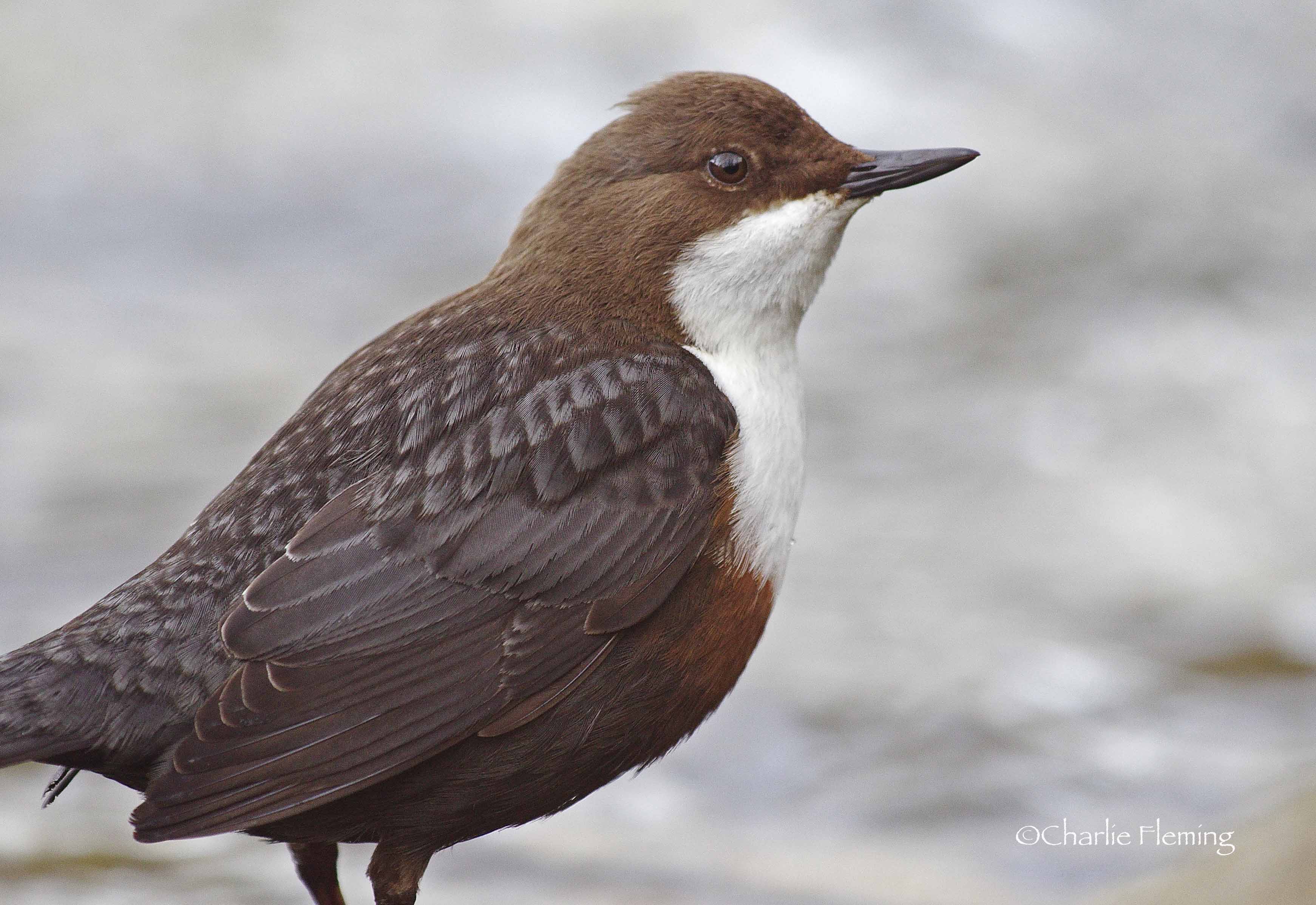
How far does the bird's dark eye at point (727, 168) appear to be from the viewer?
367cm

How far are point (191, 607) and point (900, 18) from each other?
8.08 m

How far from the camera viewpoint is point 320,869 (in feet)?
11.9

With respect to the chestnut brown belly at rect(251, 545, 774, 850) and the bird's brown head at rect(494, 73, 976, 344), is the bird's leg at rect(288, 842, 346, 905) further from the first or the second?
the bird's brown head at rect(494, 73, 976, 344)

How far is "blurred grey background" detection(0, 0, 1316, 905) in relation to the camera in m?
5.37

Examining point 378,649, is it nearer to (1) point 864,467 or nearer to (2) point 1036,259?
(1) point 864,467

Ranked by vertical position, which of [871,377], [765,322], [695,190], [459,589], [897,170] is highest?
[871,377]

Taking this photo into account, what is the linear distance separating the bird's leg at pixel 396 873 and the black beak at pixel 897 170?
67.2 inches

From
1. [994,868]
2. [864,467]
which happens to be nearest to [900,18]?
[864,467]

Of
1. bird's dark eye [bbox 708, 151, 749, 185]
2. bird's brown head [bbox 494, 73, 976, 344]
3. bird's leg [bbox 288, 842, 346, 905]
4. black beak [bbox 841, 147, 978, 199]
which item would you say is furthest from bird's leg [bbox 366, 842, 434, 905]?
black beak [bbox 841, 147, 978, 199]

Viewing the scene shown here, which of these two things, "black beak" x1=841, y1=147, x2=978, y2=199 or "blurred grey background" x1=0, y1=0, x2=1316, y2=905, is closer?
"black beak" x1=841, y1=147, x2=978, y2=199

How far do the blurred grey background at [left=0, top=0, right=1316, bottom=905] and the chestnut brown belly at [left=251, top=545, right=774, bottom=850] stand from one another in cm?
140

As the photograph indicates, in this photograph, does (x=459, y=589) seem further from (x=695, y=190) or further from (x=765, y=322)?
(x=695, y=190)

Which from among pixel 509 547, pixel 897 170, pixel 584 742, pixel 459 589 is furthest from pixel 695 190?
pixel 584 742

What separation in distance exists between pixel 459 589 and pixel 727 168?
3.71 feet
